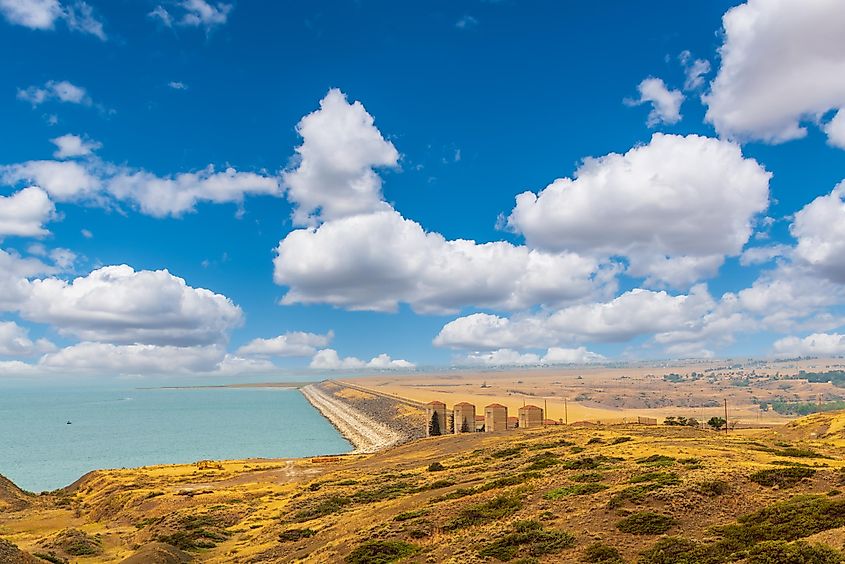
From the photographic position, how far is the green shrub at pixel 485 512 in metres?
24.6

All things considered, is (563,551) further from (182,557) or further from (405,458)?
(405,458)

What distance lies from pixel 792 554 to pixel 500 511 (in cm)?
1230

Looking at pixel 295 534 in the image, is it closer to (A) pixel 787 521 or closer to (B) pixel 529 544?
(B) pixel 529 544

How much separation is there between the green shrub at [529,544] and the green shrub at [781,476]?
387 inches

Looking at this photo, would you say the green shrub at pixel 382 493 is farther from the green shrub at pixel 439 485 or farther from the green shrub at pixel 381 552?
the green shrub at pixel 381 552

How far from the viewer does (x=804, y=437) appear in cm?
6166

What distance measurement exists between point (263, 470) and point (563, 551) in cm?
5523

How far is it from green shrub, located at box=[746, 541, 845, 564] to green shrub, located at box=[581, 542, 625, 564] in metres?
3.88

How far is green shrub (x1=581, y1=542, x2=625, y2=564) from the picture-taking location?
18.0 m

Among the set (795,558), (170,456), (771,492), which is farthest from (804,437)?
(170,456)

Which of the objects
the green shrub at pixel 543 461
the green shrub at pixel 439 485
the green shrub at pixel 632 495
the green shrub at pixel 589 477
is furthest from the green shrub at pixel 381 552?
the green shrub at pixel 543 461

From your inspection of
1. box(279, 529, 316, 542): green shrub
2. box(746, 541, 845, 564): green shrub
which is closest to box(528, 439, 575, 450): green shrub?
box(279, 529, 316, 542): green shrub

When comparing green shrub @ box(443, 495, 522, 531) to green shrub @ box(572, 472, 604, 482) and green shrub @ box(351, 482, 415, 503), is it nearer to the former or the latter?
green shrub @ box(572, 472, 604, 482)

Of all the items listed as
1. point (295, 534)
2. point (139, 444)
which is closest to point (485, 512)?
point (295, 534)
